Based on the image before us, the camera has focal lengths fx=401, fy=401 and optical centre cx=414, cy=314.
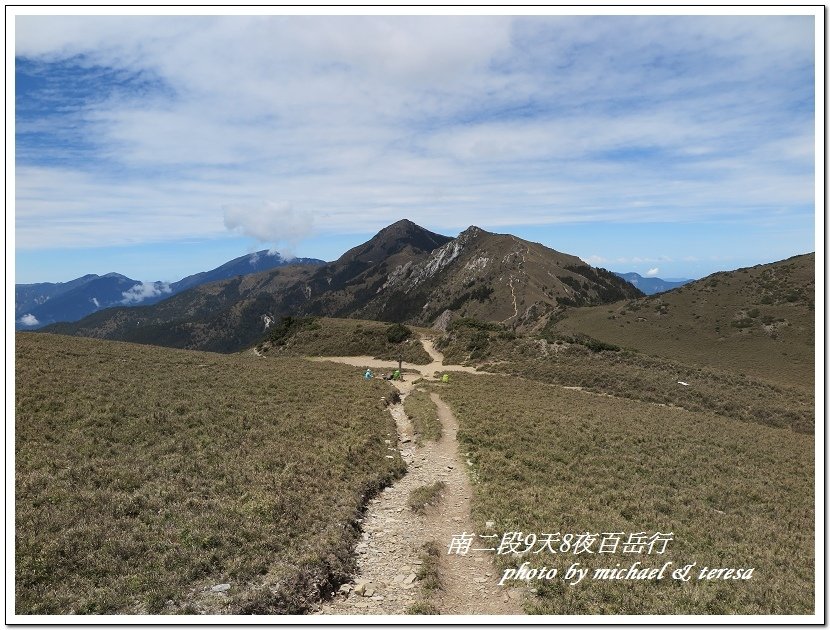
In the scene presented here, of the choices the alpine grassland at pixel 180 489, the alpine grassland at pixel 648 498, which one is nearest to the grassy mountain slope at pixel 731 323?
the alpine grassland at pixel 648 498

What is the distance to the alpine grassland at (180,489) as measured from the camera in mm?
9336

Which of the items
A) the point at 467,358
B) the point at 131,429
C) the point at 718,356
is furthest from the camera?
the point at 718,356

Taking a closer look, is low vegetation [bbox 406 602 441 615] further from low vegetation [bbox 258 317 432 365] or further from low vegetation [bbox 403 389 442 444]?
low vegetation [bbox 258 317 432 365]

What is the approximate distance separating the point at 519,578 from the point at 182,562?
8.71 m

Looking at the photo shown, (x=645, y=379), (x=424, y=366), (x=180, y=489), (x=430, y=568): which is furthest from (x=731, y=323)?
(x=180, y=489)

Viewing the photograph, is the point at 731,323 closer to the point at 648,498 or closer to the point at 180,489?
the point at 648,498

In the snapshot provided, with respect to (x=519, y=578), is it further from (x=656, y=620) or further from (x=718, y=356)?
(x=718, y=356)

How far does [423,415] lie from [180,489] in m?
15.5

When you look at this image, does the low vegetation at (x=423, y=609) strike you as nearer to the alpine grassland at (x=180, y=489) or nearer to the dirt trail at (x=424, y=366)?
the alpine grassland at (x=180, y=489)

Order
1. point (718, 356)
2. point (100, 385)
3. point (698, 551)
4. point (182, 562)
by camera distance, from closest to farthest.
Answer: point (182, 562), point (698, 551), point (100, 385), point (718, 356)

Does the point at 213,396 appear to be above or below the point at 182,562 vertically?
above

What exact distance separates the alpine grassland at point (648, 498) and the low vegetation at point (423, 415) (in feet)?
5.40

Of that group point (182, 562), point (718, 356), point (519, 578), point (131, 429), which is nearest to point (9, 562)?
point (182, 562)

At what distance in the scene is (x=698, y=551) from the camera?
12430 mm
